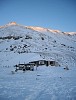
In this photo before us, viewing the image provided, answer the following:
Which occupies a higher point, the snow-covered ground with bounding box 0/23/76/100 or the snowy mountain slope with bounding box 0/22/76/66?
the snowy mountain slope with bounding box 0/22/76/66

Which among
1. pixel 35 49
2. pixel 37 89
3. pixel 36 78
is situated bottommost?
pixel 37 89

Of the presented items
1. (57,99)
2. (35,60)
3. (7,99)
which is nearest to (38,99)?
(57,99)

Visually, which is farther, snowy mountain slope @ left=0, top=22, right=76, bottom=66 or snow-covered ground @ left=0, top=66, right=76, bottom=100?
snowy mountain slope @ left=0, top=22, right=76, bottom=66

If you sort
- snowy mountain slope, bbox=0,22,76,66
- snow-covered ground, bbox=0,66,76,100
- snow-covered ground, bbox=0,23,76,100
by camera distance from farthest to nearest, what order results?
snowy mountain slope, bbox=0,22,76,66 < snow-covered ground, bbox=0,23,76,100 < snow-covered ground, bbox=0,66,76,100

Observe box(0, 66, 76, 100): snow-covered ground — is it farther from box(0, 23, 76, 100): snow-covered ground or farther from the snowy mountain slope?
→ the snowy mountain slope

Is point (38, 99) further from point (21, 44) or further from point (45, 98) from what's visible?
point (21, 44)

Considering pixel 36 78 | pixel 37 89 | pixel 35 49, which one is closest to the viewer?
pixel 37 89

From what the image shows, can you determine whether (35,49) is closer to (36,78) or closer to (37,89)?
(36,78)

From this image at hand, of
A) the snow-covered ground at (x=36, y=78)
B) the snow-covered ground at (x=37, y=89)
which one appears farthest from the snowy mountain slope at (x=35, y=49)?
the snow-covered ground at (x=37, y=89)

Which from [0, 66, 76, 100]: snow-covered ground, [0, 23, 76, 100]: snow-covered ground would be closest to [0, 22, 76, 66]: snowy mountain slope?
[0, 23, 76, 100]: snow-covered ground

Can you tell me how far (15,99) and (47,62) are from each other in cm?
5081

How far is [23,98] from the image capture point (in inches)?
531

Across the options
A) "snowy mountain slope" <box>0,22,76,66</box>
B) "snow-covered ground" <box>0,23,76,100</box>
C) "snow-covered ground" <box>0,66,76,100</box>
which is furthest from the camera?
"snowy mountain slope" <box>0,22,76,66</box>

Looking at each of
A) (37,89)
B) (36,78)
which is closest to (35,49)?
(36,78)
